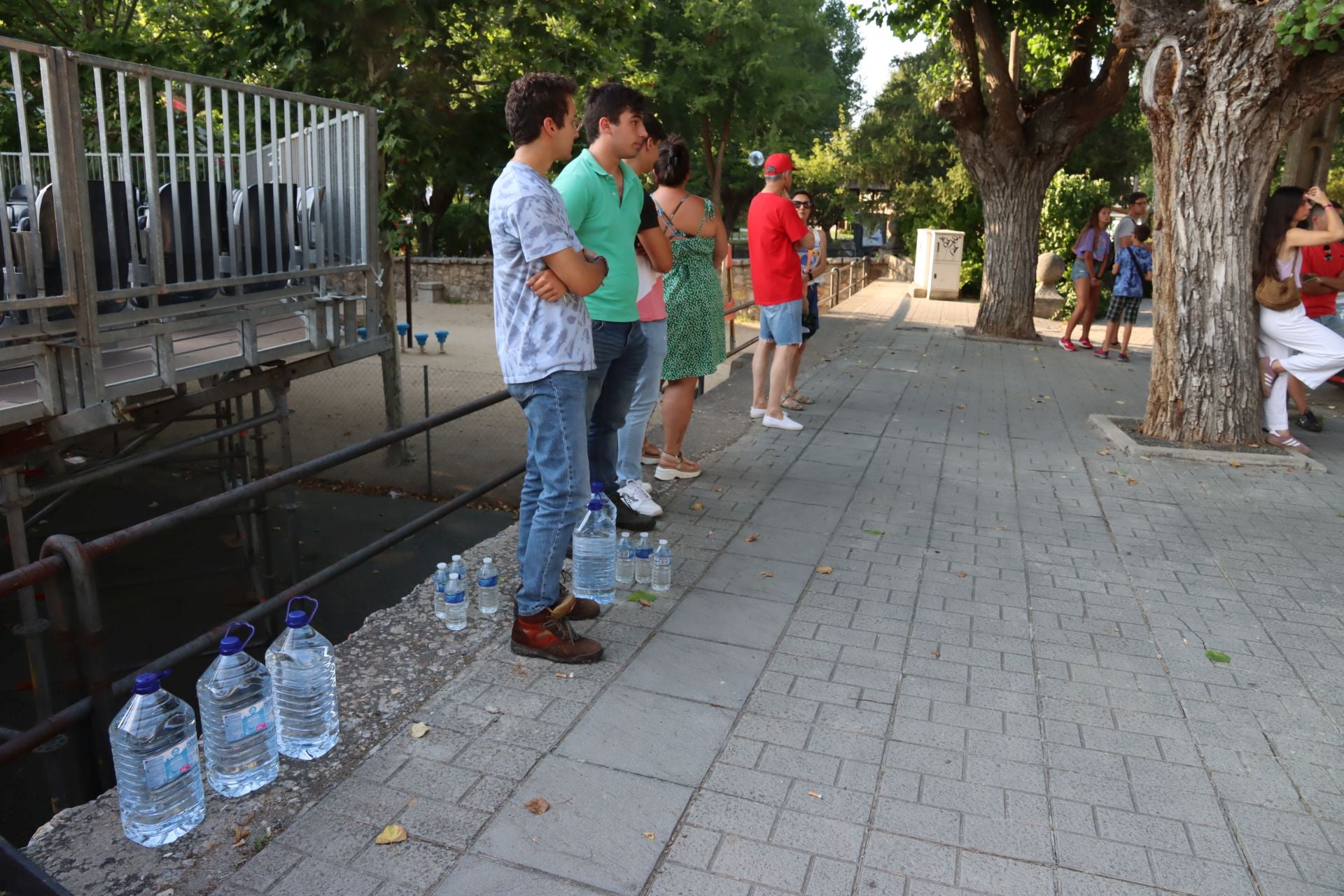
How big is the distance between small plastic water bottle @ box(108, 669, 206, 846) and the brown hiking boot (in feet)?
3.88

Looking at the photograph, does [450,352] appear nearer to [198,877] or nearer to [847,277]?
[847,277]

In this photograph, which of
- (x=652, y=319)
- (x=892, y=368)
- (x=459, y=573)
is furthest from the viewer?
(x=892, y=368)

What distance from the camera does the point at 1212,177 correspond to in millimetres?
7051

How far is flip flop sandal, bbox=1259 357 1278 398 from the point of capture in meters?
7.45

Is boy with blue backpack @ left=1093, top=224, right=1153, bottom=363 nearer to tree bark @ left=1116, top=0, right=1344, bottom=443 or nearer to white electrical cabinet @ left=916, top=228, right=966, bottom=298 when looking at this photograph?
tree bark @ left=1116, top=0, right=1344, bottom=443

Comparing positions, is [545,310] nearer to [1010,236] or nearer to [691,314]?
[691,314]

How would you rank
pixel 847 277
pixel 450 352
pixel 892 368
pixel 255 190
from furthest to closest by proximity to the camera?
1. pixel 847 277
2. pixel 450 352
3. pixel 892 368
4. pixel 255 190

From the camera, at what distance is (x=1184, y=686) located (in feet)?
11.9

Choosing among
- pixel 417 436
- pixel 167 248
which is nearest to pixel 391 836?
pixel 167 248

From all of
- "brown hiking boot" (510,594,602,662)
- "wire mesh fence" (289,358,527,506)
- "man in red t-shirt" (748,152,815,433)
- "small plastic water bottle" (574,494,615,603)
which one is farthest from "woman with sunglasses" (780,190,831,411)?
"brown hiking boot" (510,594,602,662)

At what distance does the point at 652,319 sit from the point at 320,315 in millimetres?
2190

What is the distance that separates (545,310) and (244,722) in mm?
1543

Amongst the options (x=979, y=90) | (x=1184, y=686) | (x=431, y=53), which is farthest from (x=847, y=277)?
(x=1184, y=686)

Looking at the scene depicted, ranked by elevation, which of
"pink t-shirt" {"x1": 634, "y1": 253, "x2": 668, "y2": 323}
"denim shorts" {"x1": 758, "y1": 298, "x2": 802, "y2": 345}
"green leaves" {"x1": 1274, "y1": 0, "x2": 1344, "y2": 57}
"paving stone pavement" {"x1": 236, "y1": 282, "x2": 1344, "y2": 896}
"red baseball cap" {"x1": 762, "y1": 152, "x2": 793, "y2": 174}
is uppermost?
"green leaves" {"x1": 1274, "y1": 0, "x2": 1344, "y2": 57}
